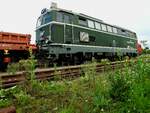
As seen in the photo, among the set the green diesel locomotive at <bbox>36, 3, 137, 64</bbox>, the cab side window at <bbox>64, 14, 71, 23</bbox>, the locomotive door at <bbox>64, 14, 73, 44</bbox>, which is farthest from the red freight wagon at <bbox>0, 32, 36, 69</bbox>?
the cab side window at <bbox>64, 14, 71, 23</bbox>

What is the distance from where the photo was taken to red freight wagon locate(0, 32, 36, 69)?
14.4 metres

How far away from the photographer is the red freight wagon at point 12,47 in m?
14.4

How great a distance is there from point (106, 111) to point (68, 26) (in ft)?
45.6

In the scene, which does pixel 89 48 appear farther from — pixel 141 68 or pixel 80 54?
pixel 141 68

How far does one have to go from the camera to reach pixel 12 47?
1478cm

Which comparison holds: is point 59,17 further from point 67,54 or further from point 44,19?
point 67,54

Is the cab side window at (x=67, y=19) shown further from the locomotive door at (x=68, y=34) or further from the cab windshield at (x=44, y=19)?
the cab windshield at (x=44, y=19)

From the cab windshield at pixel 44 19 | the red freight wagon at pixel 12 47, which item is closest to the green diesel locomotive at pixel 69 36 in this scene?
the cab windshield at pixel 44 19

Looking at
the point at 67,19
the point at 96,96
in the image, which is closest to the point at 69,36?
the point at 67,19

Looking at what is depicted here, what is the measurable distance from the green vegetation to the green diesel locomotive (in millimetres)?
10202

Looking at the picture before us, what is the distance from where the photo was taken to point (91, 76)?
7477mm

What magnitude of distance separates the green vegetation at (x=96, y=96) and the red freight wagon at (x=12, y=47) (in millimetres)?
7546

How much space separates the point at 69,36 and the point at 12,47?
493cm

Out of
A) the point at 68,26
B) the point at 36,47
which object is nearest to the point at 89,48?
the point at 68,26
